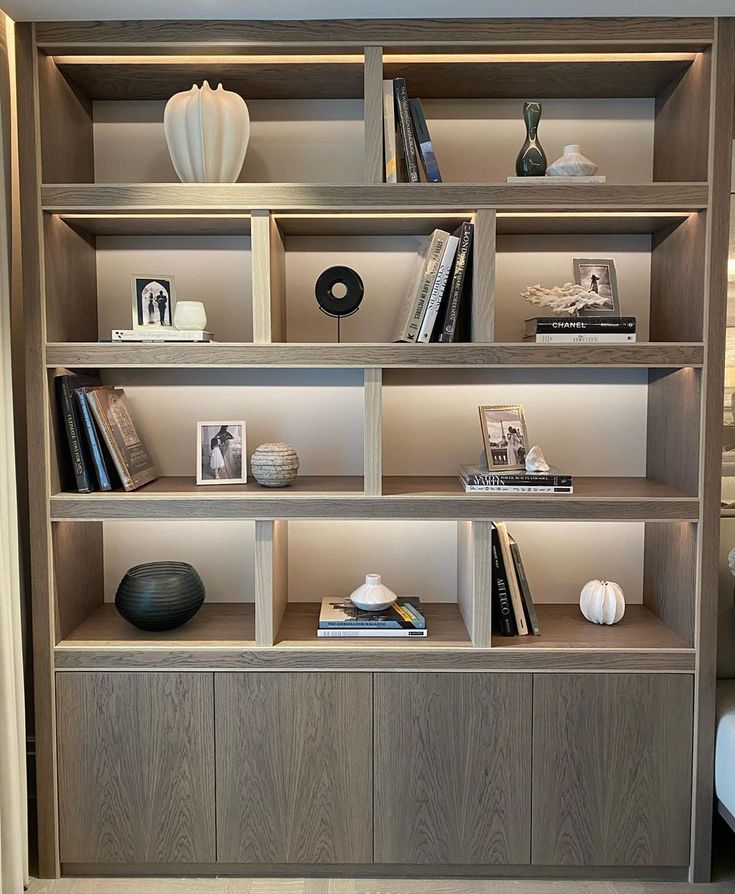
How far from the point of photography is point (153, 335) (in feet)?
7.25

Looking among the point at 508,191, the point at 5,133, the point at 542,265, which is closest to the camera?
the point at 508,191

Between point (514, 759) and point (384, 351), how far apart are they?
1.16 meters

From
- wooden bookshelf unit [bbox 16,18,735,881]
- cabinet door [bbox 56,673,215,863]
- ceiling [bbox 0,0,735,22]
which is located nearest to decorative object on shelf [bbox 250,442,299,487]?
wooden bookshelf unit [bbox 16,18,735,881]

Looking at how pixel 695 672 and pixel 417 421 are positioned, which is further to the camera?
pixel 417 421

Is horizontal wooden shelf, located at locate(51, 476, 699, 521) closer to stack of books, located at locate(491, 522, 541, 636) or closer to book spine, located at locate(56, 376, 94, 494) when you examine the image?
book spine, located at locate(56, 376, 94, 494)

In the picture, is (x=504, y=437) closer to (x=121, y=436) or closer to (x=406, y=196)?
(x=406, y=196)

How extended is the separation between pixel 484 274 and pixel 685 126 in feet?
2.33

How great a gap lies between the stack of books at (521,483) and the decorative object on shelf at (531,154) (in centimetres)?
81

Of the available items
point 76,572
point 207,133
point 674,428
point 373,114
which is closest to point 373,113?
point 373,114

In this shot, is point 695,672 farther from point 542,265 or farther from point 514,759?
point 542,265

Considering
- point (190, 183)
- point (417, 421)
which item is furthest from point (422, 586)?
point (190, 183)

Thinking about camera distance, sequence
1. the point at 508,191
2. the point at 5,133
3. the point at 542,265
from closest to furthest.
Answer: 1. the point at 508,191
2. the point at 5,133
3. the point at 542,265

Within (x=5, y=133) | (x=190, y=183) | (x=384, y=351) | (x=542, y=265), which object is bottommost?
(x=384, y=351)

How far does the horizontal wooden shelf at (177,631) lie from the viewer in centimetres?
224
